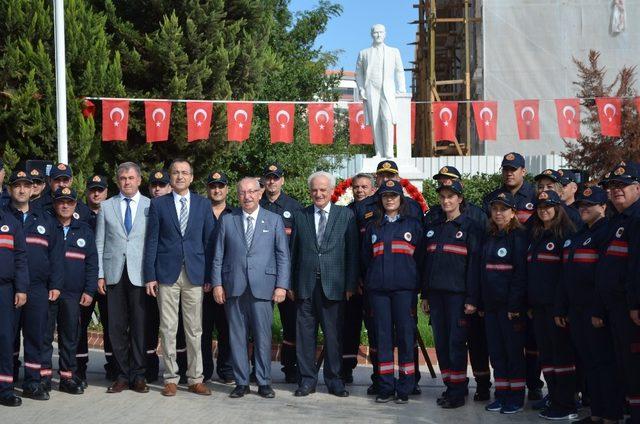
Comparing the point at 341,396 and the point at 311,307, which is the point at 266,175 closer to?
the point at 311,307

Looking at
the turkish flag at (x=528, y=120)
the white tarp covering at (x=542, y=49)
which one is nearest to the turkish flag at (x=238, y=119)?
the turkish flag at (x=528, y=120)

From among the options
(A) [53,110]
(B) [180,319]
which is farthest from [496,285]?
(A) [53,110]

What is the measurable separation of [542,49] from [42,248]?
20.3m

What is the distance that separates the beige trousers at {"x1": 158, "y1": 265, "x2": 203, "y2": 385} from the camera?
8.78 meters

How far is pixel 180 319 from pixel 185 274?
853 mm

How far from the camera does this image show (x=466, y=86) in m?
27.3

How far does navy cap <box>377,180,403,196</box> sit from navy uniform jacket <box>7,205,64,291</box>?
10.1 feet

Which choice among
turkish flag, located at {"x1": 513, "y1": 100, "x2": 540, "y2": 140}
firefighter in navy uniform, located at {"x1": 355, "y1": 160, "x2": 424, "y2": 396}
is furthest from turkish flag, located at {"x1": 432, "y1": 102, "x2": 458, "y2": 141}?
firefighter in navy uniform, located at {"x1": 355, "y1": 160, "x2": 424, "y2": 396}

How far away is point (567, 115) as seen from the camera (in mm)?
18266

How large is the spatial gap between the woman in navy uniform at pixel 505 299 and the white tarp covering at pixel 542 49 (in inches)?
727

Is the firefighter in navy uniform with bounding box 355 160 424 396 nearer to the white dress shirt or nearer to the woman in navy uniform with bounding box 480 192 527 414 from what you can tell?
the woman in navy uniform with bounding box 480 192 527 414

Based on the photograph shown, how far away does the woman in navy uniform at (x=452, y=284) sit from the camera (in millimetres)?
8250

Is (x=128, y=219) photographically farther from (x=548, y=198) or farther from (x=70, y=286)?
(x=548, y=198)

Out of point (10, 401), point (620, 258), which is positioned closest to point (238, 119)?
point (10, 401)
